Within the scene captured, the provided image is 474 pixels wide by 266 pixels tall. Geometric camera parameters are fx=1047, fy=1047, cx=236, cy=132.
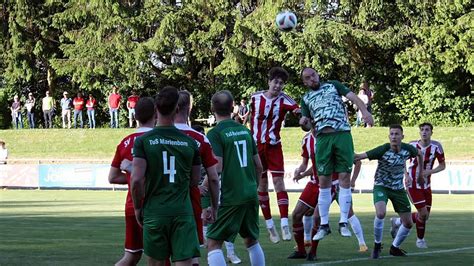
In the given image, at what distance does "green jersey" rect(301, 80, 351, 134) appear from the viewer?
537 inches

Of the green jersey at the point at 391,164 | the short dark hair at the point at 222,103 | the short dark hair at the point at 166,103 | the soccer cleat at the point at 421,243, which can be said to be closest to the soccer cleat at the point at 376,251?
the green jersey at the point at 391,164

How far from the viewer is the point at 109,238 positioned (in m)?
16.7

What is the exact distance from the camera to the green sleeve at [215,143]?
408 inches

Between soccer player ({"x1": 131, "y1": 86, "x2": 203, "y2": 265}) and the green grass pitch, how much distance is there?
430cm

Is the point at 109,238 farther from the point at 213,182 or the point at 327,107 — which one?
the point at 213,182

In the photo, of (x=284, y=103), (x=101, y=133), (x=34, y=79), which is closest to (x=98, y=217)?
(x=284, y=103)

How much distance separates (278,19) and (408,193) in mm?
4235

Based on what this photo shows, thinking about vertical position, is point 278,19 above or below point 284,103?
above

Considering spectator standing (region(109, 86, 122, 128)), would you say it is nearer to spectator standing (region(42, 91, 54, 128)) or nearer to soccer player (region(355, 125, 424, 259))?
spectator standing (region(42, 91, 54, 128))

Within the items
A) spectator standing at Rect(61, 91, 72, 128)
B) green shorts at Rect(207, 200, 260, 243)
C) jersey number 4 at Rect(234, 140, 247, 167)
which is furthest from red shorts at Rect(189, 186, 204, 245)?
spectator standing at Rect(61, 91, 72, 128)

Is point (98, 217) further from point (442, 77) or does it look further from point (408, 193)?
point (442, 77)

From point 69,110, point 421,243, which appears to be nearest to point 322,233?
point 421,243

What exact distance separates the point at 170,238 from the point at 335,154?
5.30 metres

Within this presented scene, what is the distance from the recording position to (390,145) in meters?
14.1
